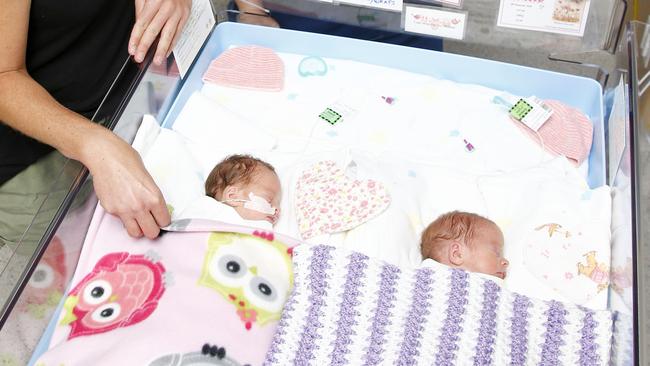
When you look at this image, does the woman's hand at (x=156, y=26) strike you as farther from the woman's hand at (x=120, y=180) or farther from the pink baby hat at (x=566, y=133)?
the pink baby hat at (x=566, y=133)

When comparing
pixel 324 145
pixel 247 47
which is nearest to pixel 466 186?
pixel 324 145

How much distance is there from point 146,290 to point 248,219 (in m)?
0.28

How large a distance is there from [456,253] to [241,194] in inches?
16.7

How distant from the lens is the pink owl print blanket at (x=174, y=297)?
101cm

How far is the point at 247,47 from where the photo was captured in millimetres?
1663

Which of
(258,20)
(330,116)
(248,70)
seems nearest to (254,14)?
(258,20)

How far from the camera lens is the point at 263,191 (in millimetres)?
1350

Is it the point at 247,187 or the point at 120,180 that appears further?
the point at 247,187

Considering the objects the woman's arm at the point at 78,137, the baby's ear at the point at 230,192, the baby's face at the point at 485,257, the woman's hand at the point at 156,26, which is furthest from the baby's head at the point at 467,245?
the woman's hand at the point at 156,26

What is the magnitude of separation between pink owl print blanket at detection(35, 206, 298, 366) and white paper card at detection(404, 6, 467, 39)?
0.60 meters

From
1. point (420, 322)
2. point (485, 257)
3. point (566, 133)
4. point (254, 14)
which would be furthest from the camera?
point (254, 14)

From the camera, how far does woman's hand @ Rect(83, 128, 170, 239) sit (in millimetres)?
1119

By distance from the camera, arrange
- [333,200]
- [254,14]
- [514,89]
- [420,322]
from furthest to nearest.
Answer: [254,14]
[514,89]
[333,200]
[420,322]

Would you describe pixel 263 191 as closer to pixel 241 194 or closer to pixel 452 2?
pixel 241 194
